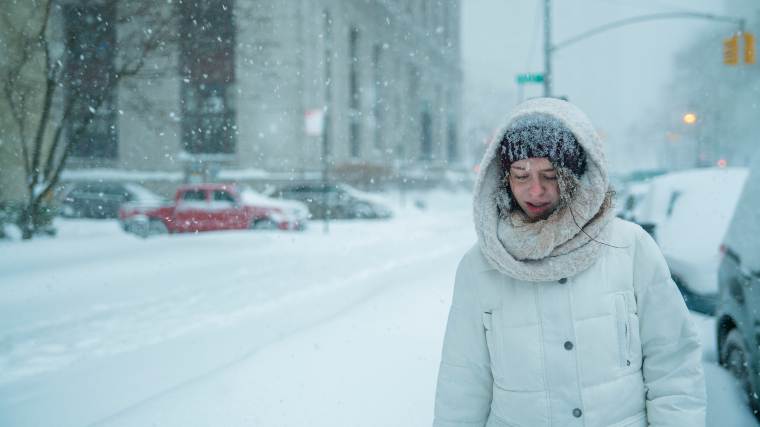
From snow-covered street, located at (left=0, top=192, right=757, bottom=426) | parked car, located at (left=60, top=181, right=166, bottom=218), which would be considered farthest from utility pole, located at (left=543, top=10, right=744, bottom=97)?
parked car, located at (left=60, top=181, right=166, bottom=218)

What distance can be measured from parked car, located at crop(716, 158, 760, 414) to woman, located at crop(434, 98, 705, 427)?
1967 mm

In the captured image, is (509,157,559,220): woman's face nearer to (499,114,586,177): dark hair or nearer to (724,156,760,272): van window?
(499,114,586,177): dark hair

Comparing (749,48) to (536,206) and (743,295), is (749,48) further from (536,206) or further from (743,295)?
(536,206)

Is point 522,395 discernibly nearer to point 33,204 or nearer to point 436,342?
point 436,342

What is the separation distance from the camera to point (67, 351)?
193 inches

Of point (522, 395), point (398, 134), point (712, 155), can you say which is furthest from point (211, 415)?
point (398, 134)

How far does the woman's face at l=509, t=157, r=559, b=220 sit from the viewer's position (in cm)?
159

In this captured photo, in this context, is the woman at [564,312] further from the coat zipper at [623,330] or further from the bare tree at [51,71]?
the bare tree at [51,71]

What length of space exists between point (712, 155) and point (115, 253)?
12392 mm

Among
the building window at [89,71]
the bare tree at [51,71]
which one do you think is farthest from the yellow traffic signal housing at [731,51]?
the building window at [89,71]

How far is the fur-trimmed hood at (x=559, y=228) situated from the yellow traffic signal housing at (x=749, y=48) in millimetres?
9352

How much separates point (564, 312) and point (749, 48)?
1021 centimetres

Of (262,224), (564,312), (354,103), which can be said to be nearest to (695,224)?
(564,312)

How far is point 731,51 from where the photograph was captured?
29.2 feet
